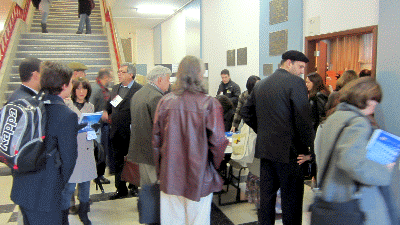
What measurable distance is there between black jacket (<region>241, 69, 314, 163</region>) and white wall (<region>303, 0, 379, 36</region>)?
2359 millimetres

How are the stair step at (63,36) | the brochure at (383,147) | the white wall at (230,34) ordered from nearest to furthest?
the brochure at (383,147) < the white wall at (230,34) < the stair step at (63,36)

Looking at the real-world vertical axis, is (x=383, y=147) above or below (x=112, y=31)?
below

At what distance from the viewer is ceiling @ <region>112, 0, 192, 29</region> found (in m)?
11.2

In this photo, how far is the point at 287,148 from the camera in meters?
2.49

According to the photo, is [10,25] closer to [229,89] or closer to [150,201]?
[229,89]

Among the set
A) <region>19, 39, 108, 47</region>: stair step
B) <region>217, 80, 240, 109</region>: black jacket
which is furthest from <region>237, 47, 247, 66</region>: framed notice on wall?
<region>19, 39, 108, 47</region>: stair step

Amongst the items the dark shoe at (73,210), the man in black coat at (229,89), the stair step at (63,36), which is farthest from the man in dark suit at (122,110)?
A: the stair step at (63,36)

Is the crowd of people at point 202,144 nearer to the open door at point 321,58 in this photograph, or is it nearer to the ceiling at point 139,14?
the open door at point 321,58

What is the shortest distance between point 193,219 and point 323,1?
13.6 feet

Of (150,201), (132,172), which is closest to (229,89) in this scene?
(132,172)

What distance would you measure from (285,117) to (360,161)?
3.54 ft

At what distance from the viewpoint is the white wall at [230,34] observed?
7141mm

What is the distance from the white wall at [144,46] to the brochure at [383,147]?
16307mm

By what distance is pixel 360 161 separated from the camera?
4.75 feet
